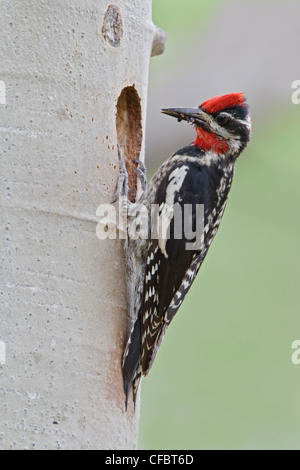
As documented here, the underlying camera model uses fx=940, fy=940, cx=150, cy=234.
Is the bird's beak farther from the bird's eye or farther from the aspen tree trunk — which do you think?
the aspen tree trunk

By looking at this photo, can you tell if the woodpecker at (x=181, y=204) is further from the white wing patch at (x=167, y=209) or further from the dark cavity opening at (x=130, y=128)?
the dark cavity opening at (x=130, y=128)

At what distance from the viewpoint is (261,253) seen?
545 centimetres

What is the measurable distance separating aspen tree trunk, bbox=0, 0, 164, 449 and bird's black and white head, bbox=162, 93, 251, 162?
70cm

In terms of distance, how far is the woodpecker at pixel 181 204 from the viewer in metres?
3.26

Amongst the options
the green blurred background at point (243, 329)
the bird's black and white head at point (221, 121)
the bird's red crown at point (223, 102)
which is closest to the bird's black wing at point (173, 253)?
the bird's black and white head at point (221, 121)

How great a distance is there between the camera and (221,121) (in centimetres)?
377

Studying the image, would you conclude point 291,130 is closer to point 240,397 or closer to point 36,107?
point 240,397

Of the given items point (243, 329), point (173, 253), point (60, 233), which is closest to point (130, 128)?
point (173, 253)

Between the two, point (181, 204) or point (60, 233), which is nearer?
point (60, 233)

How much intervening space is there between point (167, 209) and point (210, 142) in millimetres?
406

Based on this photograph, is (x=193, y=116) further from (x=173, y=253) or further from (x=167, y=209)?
(x=173, y=253)

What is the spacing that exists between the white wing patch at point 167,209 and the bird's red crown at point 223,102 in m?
0.31
